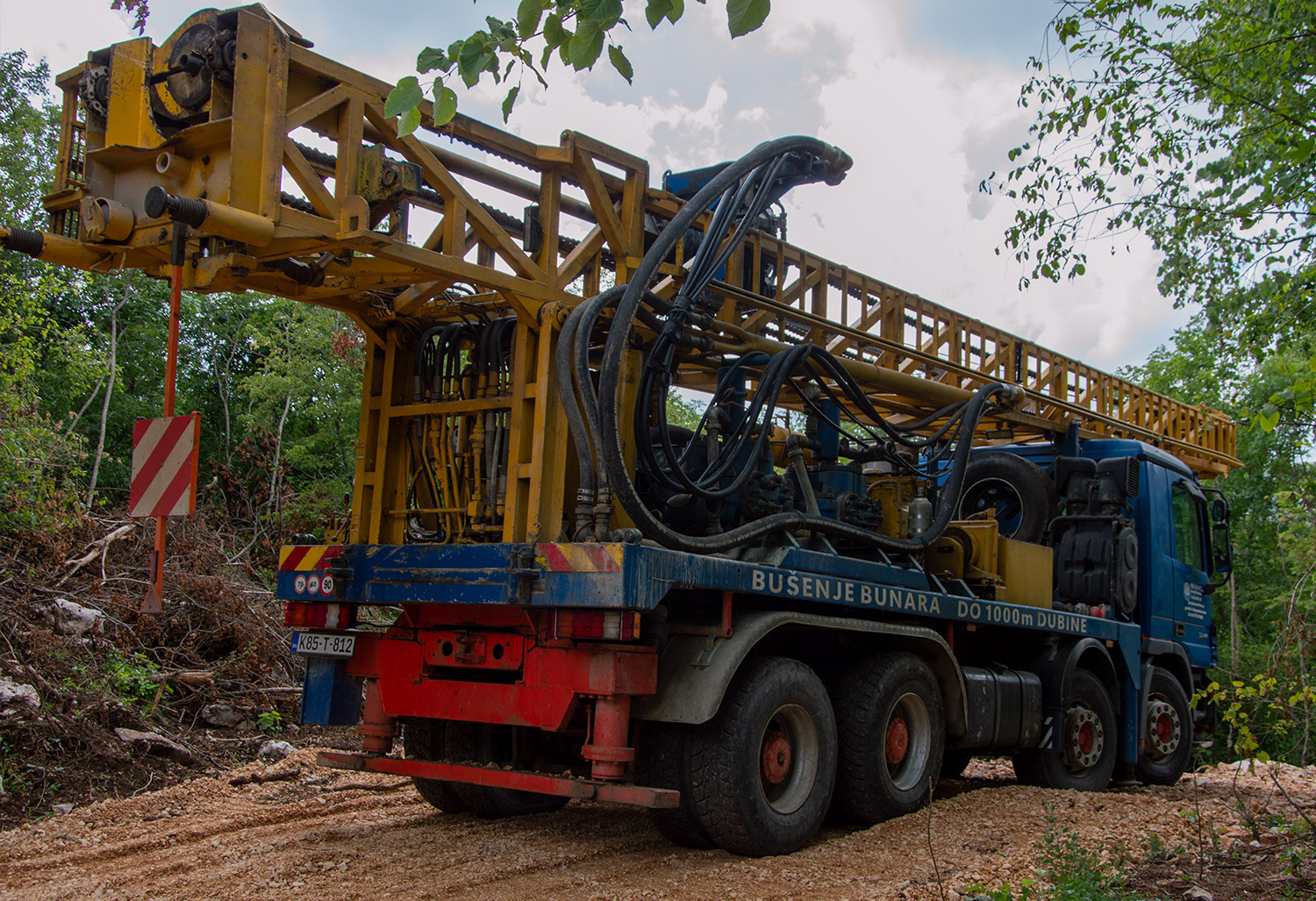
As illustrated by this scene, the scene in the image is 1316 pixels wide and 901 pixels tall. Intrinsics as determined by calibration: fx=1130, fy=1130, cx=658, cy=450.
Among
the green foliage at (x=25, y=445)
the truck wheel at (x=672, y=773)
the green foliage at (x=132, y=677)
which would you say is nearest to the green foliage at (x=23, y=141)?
the green foliage at (x=25, y=445)

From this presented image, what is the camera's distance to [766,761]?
19.3 ft

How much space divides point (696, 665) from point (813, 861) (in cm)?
116

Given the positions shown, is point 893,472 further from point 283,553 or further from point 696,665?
point 283,553

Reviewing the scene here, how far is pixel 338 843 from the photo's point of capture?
19.8 feet

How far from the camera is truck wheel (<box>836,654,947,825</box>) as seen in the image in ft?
21.4

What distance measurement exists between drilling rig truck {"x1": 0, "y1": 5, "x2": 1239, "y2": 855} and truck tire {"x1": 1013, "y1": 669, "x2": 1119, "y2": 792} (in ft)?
0.81

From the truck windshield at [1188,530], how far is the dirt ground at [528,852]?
327 cm

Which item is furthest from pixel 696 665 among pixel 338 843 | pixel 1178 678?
pixel 1178 678

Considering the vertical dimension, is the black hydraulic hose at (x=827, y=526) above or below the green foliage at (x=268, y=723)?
above

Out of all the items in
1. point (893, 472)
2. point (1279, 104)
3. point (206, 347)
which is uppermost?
point (206, 347)

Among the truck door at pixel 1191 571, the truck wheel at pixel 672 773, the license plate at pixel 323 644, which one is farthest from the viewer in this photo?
the truck door at pixel 1191 571

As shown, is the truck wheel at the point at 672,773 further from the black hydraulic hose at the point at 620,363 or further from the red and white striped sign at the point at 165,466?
the red and white striped sign at the point at 165,466

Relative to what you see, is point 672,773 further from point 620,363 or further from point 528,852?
point 620,363

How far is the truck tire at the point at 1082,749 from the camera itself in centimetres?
885
